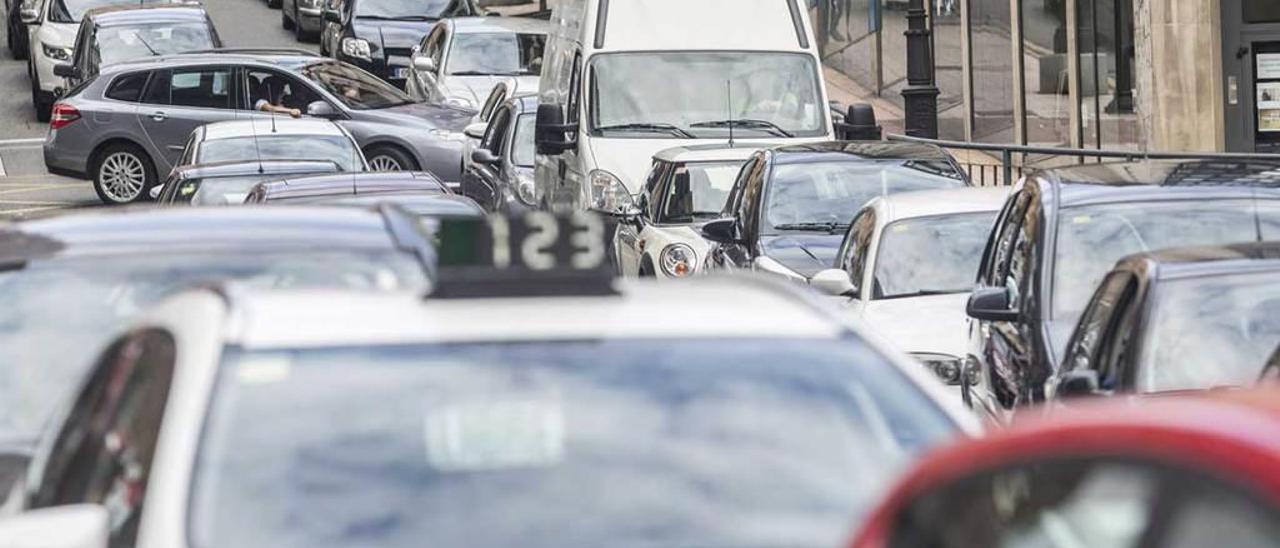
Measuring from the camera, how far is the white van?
2000 centimetres

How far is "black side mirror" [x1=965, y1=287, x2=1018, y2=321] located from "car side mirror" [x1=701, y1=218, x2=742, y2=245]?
5.48 metres

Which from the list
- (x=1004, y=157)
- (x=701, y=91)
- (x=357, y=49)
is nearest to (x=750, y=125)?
(x=701, y=91)

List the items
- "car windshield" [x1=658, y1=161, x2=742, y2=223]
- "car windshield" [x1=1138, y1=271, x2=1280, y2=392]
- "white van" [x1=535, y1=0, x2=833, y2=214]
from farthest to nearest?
"white van" [x1=535, y1=0, x2=833, y2=214] < "car windshield" [x1=658, y1=161, x2=742, y2=223] < "car windshield" [x1=1138, y1=271, x2=1280, y2=392]

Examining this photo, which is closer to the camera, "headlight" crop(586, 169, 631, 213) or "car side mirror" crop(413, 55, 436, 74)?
"headlight" crop(586, 169, 631, 213)

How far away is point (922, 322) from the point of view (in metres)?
12.6

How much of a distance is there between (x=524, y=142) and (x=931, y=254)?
34.6 feet

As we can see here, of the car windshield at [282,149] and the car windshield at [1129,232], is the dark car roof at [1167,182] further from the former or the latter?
the car windshield at [282,149]

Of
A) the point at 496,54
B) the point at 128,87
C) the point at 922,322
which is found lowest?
the point at 922,322

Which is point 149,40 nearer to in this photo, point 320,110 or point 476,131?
point 320,110

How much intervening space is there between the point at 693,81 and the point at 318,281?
13.7 m

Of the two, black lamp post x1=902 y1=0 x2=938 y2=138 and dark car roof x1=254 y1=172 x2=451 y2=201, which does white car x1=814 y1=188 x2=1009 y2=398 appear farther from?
black lamp post x1=902 y1=0 x2=938 y2=138

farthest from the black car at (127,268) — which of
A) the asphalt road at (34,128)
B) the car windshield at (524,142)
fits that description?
the asphalt road at (34,128)

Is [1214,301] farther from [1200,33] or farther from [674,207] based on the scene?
[1200,33]

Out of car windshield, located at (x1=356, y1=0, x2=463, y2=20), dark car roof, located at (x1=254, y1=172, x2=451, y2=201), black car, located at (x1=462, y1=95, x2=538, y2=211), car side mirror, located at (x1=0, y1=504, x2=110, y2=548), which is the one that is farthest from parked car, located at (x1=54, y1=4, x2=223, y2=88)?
car side mirror, located at (x1=0, y1=504, x2=110, y2=548)
